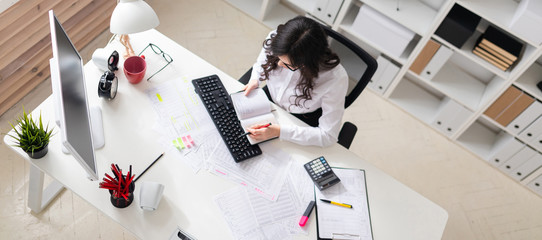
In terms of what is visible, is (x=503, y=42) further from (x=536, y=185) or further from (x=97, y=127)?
(x=97, y=127)

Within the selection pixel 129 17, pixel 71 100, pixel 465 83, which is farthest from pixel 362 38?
pixel 71 100

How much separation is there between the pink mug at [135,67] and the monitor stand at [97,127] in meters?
0.19

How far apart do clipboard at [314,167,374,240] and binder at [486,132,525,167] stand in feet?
5.27

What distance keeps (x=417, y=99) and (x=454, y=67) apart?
353mm

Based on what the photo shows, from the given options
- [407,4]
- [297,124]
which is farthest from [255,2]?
[297,124]

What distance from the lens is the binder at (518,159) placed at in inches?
105

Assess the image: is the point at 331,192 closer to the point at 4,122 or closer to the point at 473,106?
Answer: the point at 473,106

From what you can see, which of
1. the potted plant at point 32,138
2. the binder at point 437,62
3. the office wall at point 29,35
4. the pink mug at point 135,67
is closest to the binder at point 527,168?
the binder at point 437,62

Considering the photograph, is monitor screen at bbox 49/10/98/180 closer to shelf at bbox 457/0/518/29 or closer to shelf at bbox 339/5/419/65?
shelf at bbox 339/5/419/65

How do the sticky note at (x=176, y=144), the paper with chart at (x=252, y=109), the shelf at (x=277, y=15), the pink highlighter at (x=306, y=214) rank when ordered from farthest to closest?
the shelf at (x=277, y=15)
the paper with chart at (x=252, y=109)
the sticky note at (x=176, y=144)
the pink highlighter at (x=306, y=214)

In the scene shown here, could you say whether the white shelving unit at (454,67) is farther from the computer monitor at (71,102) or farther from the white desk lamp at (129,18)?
the computer monitor at (71,102)

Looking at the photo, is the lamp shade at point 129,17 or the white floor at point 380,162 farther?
the white floor at point 380,162

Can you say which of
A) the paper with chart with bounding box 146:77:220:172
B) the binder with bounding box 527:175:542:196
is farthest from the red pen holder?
the binder with bounding box 527:175:542:196

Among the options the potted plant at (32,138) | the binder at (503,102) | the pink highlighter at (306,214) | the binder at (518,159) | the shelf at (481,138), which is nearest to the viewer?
the potted plant at (32,138)
